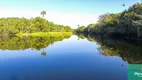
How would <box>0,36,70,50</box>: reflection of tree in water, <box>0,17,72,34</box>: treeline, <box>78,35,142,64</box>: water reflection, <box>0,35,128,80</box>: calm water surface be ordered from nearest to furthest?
<box>0,35,128,80</box>: calm water surface → <box>78,35,142,64</box>: water reflection → <box>0,36,70,50</box>: reflection of tree in water → <box>0,17,72,34</box>: treeline

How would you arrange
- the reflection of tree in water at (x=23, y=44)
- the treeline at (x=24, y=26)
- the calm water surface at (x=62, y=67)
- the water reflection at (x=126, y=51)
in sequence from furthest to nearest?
the treeline at (x=24, y=26)
the reflection of tree in water at (x=23, y=44)
the water reflection at (x=126, y=51)
the calm water surface at (x=62, y=67)

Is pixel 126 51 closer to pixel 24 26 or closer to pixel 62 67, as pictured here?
pixel 62 67

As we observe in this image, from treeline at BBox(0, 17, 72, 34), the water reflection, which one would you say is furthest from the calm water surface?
treeline at BBox(0, 17, 72, 34)

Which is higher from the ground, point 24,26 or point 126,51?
point 24,26

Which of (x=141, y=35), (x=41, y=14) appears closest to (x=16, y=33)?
(x=41, y=14)

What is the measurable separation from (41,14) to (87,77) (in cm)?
8502

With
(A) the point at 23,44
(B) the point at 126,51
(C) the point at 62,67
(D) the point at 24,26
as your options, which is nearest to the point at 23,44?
(A) the point at 23,44

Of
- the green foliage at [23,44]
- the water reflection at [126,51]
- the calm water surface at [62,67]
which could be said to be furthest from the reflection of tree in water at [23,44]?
the water reflection at [126,51]

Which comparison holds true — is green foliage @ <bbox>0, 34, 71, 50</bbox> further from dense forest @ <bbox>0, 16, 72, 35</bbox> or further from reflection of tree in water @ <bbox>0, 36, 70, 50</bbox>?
dense forest @ <bbox>0, 16, 72, 35</bbox>

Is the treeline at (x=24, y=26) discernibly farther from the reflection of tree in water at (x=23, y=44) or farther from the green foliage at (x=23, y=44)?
the reflection of tree in water at (x=23, y=44)

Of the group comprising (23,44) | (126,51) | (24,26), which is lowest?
(126,51)

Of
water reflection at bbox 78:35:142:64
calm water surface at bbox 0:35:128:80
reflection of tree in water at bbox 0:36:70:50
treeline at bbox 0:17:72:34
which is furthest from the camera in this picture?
treeline at bbox 0:17:72:34

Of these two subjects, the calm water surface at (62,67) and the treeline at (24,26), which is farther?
the treeline at (24,26)

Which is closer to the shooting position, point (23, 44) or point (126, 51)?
point (126, 51)
